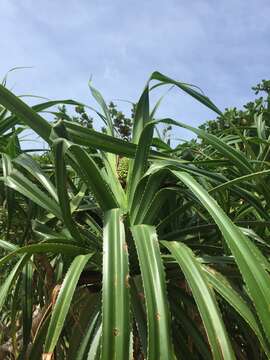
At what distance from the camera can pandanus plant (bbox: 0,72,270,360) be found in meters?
0.80

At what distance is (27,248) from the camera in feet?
3.20

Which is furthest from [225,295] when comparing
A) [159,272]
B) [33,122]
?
[33,122]

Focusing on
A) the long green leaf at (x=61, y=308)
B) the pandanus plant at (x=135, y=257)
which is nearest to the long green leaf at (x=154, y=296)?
the pandanus plant at (x=135, y=257)

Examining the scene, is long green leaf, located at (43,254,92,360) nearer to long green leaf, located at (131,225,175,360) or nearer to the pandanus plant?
the pandanus plant

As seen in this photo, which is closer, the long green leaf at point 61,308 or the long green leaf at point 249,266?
the long green leaf at point 249,266

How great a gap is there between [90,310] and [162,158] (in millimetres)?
423

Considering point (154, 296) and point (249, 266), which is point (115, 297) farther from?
point (249, 266)

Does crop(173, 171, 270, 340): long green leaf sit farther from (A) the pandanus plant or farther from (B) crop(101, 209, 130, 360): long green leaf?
(B) crop(101, 209, 130, 360): long green leaf

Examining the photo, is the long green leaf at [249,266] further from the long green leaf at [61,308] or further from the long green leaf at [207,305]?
the long green leaf at [61,308]

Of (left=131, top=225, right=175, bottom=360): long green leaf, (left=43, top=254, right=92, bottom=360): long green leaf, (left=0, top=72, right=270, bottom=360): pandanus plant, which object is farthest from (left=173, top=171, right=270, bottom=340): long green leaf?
(left=43, top=254, right=92, bottom=360): long green leaf

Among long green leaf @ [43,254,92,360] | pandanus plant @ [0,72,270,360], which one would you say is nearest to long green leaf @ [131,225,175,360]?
pandanus plant @ [0,72,270,360]

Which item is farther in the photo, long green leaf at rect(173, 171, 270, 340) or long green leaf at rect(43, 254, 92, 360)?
long green leaf at rect(43, 254, 92, 360)

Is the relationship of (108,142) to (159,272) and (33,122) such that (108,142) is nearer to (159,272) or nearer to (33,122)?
(33,122)

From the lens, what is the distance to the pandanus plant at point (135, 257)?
0.80 m
